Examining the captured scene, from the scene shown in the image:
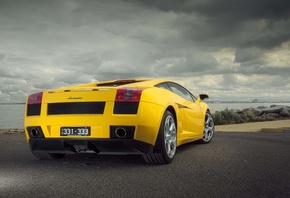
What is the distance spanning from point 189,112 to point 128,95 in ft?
6.30

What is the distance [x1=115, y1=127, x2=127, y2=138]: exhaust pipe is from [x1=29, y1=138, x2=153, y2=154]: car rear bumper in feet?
0.22

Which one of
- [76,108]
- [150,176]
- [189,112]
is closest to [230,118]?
[189,112]

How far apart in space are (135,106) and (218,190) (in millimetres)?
1572

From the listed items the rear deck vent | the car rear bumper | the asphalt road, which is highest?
the rear deck vent

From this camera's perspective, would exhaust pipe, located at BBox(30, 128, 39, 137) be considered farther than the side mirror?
No

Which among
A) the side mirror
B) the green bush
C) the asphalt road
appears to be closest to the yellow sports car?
the asphalt road

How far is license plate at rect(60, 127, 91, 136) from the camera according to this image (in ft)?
15.1

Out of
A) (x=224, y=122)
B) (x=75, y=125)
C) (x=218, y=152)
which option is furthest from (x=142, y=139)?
(x=224, y=122)

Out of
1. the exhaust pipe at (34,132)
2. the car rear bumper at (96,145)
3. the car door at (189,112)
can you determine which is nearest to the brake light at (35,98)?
the exhaust pipe at (34,132)

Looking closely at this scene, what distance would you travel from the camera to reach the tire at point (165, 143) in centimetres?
475

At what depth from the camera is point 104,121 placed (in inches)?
179

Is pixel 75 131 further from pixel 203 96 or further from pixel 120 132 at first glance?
pixel 203 96

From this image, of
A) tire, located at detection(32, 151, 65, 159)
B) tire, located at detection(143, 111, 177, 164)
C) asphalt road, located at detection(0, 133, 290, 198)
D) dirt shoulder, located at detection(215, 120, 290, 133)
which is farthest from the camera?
dirt shoulder, located at detection(215, 120, 290, 133)

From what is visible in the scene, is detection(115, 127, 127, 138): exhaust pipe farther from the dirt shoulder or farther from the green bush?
the green bush
